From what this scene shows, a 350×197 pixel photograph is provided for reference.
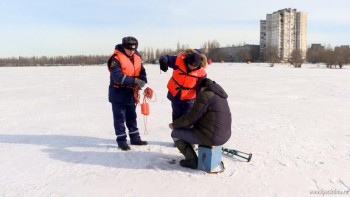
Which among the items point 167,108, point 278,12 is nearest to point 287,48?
point 278,12

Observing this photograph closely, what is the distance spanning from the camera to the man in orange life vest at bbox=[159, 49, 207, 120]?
397 centimetres

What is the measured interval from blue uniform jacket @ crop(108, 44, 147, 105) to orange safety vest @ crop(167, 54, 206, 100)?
645mm

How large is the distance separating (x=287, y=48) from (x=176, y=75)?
8976cm

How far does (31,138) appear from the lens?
5133mm

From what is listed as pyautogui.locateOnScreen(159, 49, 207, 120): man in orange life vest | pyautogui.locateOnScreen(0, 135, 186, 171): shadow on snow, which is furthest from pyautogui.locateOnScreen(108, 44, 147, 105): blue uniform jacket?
pyautogui.locateOnScreen(0, 135, 186, 171): shadow on snow

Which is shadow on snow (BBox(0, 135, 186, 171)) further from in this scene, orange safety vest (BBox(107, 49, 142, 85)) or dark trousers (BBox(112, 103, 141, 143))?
orange safety vest (BBox(107, 49, 142, 85))

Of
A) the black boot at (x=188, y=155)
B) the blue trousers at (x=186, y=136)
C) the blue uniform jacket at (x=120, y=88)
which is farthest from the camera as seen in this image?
the blue uniform jacket at (x=120, y=88)

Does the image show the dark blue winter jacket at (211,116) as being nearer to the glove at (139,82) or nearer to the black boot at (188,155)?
the black boot at (188,155)

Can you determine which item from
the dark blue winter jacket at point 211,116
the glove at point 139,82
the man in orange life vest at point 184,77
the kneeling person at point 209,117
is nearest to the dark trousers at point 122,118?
the glove at point 139,82

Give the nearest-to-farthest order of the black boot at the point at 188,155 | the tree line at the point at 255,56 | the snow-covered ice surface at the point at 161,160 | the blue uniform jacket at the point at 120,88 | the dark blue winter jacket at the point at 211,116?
the snow-covered ice surface at the point at 161,160, the dark blue winter jacket at the point at 211,116, the black boot at the point at 188,155, the blue uniform jacket at the point at 120,88, the tree line at the point at 255,56

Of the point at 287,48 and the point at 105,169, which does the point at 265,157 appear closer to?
the point at 105,169

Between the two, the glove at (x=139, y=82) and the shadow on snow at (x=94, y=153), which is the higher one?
the glove at (x=139, y=82)

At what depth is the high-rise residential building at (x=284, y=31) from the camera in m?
82.6

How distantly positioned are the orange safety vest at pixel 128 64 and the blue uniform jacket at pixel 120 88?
0.05 meters
